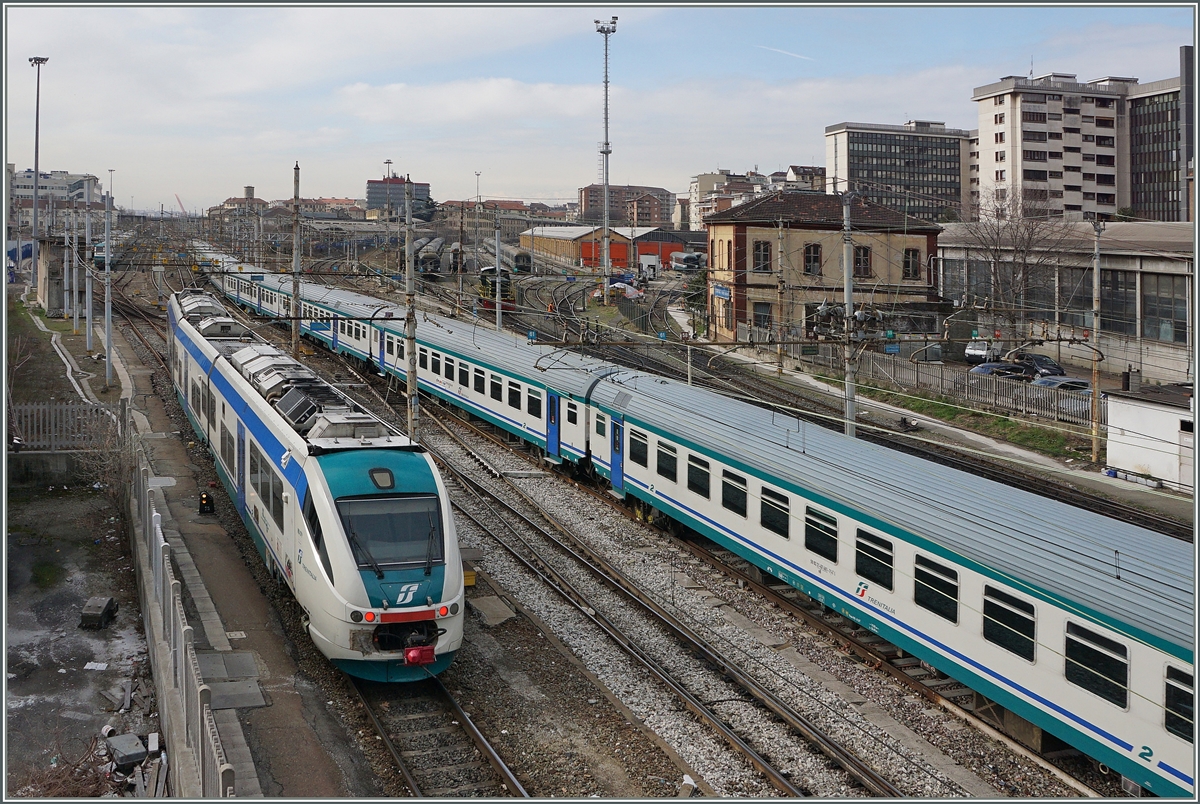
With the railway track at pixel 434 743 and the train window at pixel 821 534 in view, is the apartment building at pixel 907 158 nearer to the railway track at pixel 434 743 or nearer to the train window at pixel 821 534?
the train window at pixel 821 534

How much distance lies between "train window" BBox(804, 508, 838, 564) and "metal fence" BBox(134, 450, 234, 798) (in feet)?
24.8

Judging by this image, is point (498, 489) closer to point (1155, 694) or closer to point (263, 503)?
point (263, 503)

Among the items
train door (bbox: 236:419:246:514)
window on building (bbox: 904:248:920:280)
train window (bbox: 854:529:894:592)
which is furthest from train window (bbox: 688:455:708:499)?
window on building (bbox: 904:248:920:280)

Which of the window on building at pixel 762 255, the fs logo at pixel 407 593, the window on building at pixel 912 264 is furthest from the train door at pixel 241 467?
the window on building at pixel 912 264

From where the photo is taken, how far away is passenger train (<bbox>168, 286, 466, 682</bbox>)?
1167cm

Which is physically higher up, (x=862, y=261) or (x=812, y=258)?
(x=812, y=258)

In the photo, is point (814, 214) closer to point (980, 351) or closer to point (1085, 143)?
point (980, 351)

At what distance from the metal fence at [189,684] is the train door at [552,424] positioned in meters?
9.86

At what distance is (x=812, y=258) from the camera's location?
46.9 meters

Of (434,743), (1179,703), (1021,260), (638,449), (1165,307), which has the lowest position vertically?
(434,743)

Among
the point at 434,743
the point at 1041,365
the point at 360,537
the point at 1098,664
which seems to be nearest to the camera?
the point at 1098,664

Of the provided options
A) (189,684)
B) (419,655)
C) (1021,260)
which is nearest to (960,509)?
(419,655)

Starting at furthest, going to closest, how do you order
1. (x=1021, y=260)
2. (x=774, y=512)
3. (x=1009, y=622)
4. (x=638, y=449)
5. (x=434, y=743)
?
(x=1021, y=260), (x=638, y=449), (x=774, y=512), (x=434, y=743), (x=1009, y=622)

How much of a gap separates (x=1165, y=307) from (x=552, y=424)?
24896 millimetres
